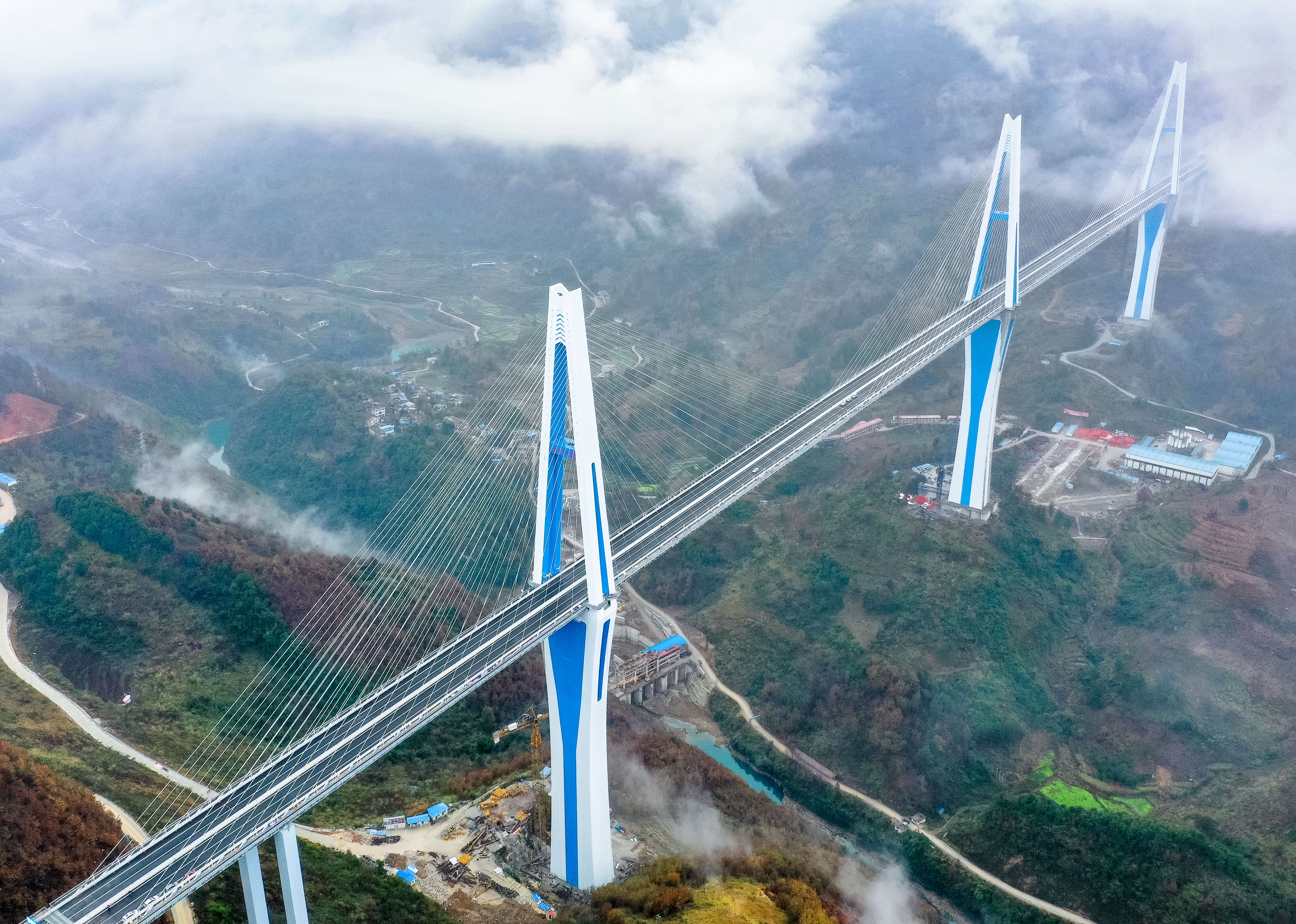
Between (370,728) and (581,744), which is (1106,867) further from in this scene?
(370,728)

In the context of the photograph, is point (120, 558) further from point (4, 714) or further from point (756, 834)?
point (756, 834)

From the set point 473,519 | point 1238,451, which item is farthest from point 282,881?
point 1238,451

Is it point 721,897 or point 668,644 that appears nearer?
point 721,897

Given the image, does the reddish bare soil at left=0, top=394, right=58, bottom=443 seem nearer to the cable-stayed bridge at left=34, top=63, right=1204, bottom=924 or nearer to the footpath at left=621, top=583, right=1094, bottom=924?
the cable-stayed bridge at left=34, top=63, right=1204, bottom=924

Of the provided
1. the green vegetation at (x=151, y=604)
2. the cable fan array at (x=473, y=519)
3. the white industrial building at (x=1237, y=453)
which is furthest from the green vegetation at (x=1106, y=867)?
the green vegetation at (x=151, y=604)

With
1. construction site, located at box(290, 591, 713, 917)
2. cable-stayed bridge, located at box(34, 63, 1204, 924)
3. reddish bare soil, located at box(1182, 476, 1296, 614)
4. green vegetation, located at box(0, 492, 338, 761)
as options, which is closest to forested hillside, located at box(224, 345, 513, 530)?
cable-stayed bridge, located at box(34, 63, 1204, 924)

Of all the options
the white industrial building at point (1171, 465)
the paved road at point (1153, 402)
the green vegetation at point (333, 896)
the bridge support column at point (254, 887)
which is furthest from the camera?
the paved road at point (1153, 402)

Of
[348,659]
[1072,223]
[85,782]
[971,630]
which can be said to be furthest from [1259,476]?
[85,782]

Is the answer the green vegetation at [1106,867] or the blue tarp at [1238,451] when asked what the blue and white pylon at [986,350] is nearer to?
the blue tarp at [1238,451]
